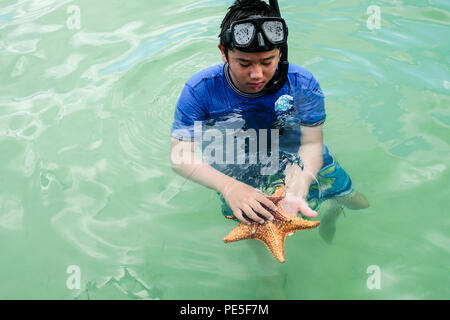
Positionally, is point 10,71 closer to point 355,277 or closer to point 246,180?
point 246,180

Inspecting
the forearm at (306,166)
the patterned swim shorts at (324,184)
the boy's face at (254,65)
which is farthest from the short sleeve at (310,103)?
the boy's face at (254,65)

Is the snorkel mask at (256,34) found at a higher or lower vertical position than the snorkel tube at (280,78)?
higher

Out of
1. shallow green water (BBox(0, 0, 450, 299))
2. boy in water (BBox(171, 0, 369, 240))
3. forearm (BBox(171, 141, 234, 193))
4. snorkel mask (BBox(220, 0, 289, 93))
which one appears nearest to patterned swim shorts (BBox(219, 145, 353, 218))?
boy in water (BBox(171, 0, 369, 240))

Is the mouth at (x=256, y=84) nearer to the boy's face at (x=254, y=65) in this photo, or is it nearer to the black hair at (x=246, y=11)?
the boy's face at (x=254, y=65)

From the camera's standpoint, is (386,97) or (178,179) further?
A: (386,97)

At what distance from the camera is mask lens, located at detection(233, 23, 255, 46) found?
9.97 feet

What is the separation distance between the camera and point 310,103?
12.1ft

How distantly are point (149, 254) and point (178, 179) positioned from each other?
0.89 metres

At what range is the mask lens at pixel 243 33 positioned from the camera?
3.04 meters

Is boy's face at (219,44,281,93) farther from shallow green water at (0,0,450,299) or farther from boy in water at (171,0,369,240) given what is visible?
shallow green water at (0,0,450,299)

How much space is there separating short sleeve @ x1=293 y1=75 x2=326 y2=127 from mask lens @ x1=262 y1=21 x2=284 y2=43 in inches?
26.0

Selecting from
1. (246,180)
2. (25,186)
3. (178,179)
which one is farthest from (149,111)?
(246,180)

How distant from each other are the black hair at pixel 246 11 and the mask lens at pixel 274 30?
0.21 m
